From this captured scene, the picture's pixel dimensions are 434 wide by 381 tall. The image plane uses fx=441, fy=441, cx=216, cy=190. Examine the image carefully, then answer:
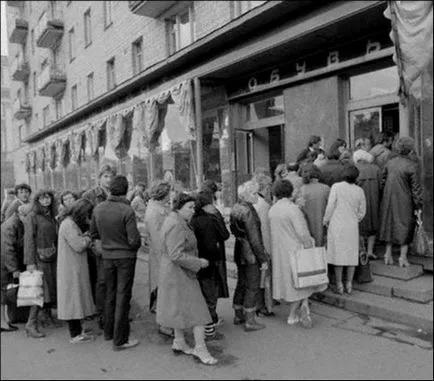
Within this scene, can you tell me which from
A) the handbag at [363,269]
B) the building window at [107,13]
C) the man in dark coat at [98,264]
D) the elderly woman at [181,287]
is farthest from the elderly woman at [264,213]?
the building window at [107,13]

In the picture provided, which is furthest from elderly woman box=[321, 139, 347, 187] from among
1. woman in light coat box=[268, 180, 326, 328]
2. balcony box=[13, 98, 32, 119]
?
balcony box=[13, 98, 32, 119]

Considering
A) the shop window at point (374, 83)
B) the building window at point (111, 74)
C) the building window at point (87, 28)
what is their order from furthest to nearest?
the building window at point (87, 28) → the building window at point (111, 74) → the shop window at point (374, 83)

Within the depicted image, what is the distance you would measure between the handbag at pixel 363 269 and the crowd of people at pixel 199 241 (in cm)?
16

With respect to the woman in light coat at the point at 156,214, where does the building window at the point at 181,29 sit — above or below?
above

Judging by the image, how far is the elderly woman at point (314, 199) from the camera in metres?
5.62

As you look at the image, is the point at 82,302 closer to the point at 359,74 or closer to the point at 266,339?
the point at 266,339

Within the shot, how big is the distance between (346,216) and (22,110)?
33233 mm

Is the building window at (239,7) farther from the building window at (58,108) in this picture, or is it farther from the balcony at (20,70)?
the balcony at (20,70)

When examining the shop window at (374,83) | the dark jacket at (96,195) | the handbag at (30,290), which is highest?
the shop window at (374,83)

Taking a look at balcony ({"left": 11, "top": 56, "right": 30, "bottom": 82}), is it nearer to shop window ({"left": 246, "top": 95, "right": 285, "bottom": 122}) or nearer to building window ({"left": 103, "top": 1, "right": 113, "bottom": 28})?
building window ({"left": 103, "top": 1, "right": 113, "bottom": 28})

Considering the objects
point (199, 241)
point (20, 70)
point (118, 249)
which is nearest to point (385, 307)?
point (199, 241)

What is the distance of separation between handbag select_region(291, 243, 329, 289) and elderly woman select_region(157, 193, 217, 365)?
1.18 metres

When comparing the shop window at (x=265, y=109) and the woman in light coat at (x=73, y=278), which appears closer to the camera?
the woman in light coat at (x=73, y=278)

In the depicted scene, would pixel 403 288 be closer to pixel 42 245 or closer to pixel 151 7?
pixel 42 245
